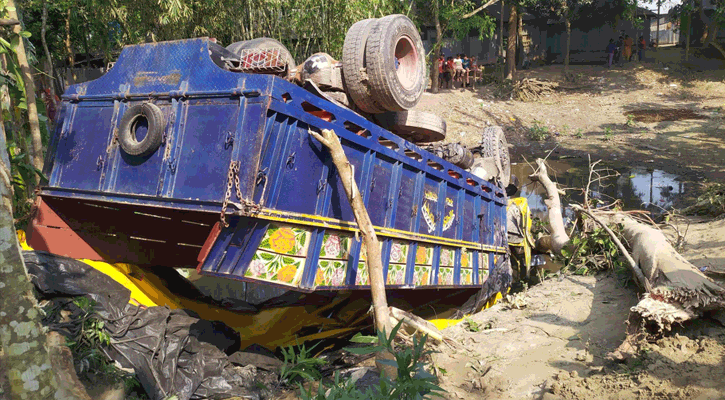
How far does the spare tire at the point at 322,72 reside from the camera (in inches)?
191

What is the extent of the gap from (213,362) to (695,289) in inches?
138

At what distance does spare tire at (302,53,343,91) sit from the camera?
4852mm

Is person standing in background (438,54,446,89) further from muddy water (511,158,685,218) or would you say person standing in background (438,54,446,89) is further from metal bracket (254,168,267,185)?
metal bracket (254,168,267,185)

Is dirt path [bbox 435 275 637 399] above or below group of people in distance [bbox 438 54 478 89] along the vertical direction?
below

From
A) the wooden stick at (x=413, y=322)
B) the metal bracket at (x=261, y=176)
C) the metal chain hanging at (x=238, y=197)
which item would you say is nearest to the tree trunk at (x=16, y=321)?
the metal chain hanging at (x=238, y=197)

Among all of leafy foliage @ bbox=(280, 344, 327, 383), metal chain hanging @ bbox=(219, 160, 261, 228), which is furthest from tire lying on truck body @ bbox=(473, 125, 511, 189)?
metal chain hanging @ bbox=(219, 160, 261, 228)

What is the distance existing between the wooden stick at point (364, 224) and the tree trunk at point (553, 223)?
4079 mm

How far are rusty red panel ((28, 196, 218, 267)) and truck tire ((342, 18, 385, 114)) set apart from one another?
1651mm

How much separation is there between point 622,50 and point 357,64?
24529 mm

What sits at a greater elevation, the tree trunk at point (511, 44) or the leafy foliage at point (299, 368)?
the tree trunk at point (511, 44)

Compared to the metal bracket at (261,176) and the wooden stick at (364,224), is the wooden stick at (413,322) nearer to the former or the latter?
the wooden stick at (364,224)

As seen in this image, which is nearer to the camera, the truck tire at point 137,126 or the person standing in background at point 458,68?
the truck tire at point 137,126

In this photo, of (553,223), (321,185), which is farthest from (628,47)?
(321,185)

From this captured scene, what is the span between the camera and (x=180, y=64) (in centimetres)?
420
